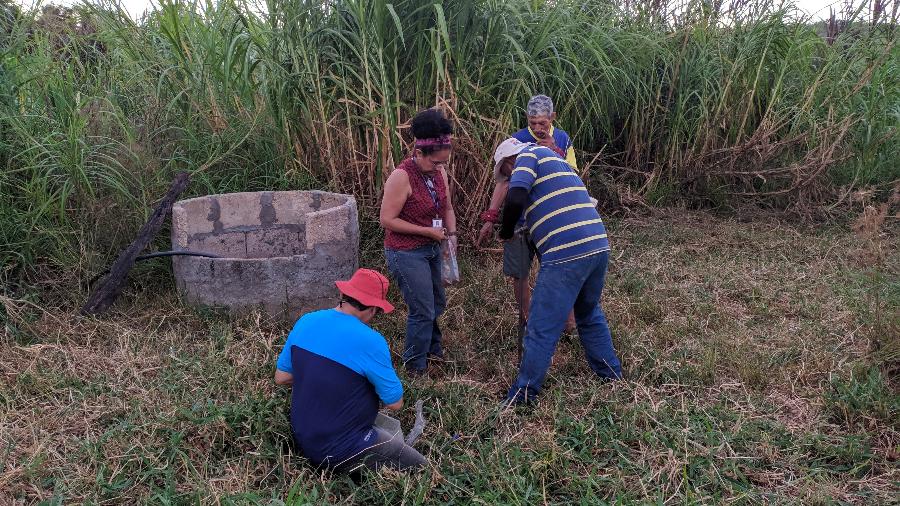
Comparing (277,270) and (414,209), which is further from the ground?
(414,209)

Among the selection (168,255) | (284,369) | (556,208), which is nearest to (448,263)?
(556,208)

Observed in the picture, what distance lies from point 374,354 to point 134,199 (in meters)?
2.88

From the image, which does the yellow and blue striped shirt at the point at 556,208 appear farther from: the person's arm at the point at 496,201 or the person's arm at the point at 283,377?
the person's arm at the point at 283,377

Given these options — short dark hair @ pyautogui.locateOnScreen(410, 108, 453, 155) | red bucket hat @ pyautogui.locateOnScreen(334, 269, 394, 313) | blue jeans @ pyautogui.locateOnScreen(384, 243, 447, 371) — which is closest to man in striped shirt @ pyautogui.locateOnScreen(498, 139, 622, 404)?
short dark hair @ pyautogui.locateOnScreen(410, 108, 453, 155)

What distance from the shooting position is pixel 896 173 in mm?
7266

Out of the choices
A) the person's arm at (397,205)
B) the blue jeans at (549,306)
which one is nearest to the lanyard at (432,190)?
the person's arm at (397,205)

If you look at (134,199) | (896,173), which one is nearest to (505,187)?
(134,199)

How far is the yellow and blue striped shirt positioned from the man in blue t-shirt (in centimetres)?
89

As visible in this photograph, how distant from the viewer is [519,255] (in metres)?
3.85

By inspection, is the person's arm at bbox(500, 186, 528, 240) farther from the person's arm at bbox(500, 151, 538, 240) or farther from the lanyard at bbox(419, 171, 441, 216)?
the lanyard at bbox(419, 171, 441, 216)

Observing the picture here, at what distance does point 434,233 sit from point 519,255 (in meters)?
0.47

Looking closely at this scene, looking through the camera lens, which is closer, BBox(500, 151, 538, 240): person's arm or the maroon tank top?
BBox(500, 151, 538, 240): person's arm

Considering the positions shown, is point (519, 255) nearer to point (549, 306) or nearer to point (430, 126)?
point (549, 306)

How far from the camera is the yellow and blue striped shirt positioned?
340cm
